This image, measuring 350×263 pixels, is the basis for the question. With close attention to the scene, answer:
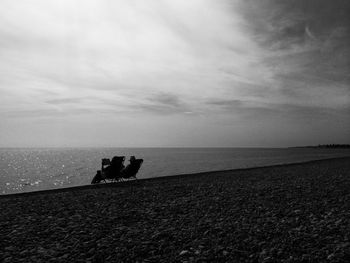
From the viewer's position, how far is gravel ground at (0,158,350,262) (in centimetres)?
650

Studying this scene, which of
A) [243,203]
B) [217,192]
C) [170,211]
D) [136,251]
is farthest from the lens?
[217,192]

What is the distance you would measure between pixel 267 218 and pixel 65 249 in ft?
19.0

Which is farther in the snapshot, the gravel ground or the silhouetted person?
the silhouetted person

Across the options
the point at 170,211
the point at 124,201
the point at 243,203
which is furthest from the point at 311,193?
the point at 124,201

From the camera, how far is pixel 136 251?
6.77m

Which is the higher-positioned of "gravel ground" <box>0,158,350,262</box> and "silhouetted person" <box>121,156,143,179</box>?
"silhouetted person" <box>121,156,143,179</box>

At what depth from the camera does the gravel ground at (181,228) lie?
6.50 metres

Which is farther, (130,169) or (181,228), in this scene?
(130,169)

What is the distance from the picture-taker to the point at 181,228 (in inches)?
332

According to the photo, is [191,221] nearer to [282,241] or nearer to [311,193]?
[282,241]

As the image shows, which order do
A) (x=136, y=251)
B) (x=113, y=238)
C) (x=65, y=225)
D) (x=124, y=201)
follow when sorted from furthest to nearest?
(x=124, y=201)
(x=65, y=225)
(x=113, y=238)
(x=136, y=251)

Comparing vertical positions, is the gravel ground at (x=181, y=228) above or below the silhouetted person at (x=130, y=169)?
below

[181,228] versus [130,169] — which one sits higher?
[130,169]

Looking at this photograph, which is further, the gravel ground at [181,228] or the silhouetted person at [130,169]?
the silhouetted person at [130,169]
